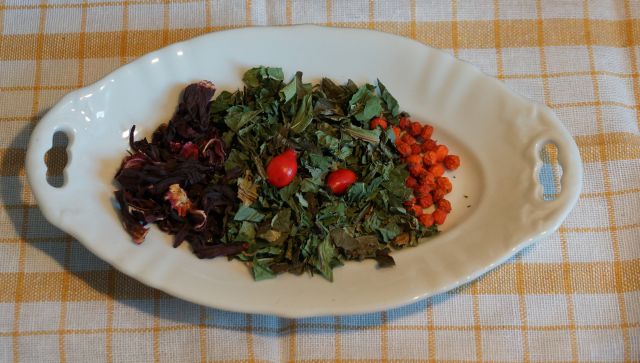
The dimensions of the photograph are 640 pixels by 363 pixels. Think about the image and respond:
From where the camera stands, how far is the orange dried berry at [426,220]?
1272mm

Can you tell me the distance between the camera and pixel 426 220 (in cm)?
127

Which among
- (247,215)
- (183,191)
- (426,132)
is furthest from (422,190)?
(183,191)

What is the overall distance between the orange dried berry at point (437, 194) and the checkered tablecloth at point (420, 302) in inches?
8.2

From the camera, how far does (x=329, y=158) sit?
4.09 ft

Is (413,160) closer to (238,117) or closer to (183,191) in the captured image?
(238,117)

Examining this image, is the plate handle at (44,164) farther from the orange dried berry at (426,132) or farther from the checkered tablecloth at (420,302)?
the orange dried berry at (426,132)

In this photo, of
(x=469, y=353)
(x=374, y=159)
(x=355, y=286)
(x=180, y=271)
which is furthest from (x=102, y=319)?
(x=469, y=353)

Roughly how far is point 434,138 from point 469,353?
0.49m

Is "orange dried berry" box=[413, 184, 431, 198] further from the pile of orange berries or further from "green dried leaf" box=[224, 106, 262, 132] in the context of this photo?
"green dried leaf" box=[224, 106, 262, 132]

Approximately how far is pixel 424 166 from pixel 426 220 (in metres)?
0.13

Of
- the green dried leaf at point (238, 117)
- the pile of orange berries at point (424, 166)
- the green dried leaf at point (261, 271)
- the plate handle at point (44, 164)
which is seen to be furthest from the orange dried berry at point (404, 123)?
the plate handle at point (44, 164)

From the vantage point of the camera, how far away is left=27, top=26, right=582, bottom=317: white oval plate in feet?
3.82

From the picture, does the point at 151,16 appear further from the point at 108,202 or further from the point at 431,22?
the point at 431,22

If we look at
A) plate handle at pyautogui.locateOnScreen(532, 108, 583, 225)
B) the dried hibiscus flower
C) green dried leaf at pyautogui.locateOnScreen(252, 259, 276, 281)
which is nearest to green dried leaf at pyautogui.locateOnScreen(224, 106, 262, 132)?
the dried hibiscus flower
